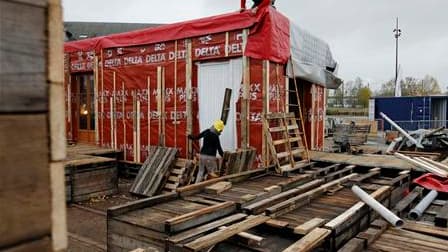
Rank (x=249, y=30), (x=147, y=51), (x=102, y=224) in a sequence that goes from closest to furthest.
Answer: (x=102, y=224) < (x=249, y=30) < (x=147, y=51)

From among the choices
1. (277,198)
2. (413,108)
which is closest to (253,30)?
(277,198)

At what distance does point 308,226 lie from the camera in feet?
15.9

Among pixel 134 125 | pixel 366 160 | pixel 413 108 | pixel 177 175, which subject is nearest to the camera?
pixel 366 160

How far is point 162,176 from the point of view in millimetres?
9945

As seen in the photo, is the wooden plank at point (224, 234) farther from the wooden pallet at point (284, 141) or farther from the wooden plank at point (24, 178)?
the wooden plank at point (24, 178)

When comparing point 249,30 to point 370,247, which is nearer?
point 370,247

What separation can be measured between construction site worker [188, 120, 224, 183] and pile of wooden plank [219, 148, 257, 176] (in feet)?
1.78

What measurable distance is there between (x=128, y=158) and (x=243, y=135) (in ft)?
15.6

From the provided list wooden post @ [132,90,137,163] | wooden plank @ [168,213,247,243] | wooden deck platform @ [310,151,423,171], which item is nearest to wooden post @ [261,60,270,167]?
wooden deck platform @ [310,151,423,171]

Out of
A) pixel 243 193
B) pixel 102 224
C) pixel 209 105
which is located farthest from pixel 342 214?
pixel 209 105

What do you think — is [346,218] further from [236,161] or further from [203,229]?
[236,161]

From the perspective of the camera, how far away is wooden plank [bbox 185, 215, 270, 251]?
418 centimetres

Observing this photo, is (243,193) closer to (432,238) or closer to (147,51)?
(432,238)

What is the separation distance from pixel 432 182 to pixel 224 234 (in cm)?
517
